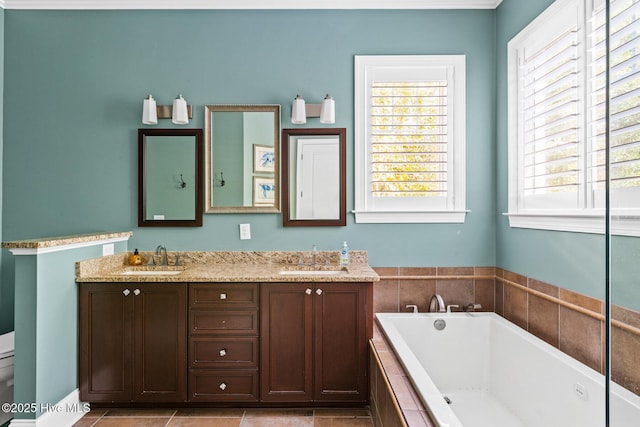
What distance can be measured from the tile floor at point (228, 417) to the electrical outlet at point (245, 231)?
1.18 metres

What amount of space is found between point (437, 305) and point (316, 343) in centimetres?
96

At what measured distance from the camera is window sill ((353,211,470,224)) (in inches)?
111

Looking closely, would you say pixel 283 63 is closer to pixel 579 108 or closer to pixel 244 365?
pixel 579 108

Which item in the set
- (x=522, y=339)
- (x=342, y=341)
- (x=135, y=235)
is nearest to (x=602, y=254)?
(x=522, y=339)

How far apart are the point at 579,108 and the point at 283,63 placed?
1971mm

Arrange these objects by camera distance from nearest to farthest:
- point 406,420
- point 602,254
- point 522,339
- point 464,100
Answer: point 406,420, point 602,254, point 522,339, point 464,100

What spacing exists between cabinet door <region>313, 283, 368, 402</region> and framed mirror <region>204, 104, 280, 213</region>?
2.83ft

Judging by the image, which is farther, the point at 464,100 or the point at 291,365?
the point at 464,100

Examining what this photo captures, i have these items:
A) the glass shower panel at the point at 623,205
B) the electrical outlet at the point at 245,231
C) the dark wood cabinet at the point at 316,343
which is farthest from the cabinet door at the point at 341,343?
the glass shower panel at the point at 623,205

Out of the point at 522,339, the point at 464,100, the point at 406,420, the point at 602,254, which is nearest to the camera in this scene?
the point at 406,420

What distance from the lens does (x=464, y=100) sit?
2832mm

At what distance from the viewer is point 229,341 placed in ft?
7.71

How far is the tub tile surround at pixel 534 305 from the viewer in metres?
0.61

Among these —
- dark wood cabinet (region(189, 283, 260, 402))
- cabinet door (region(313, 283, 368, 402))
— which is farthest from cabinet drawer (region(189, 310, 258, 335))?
cabinet door (region(313, 283, 368, 402))
